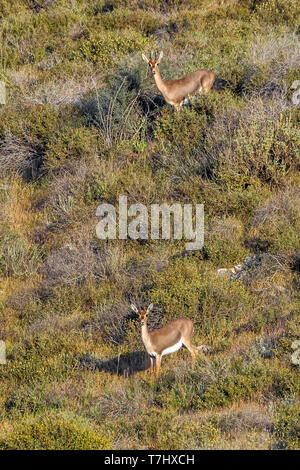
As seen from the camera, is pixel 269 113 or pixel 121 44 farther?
pixel 121 44

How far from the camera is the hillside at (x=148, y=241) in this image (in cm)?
909

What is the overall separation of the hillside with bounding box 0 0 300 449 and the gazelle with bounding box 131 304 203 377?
23 cm

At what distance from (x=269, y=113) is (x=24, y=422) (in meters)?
7.57

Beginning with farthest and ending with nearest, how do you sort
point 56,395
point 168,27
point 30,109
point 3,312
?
1. point 168,27
2. point 30,109
3. point 3,312
4. point 56,395

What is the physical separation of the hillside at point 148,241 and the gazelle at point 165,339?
227 millimetres

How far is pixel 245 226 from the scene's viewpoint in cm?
1275

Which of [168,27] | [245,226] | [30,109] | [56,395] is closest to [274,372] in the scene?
[56,395]

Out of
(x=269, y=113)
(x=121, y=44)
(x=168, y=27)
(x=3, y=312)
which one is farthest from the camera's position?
(x=168, y=27)

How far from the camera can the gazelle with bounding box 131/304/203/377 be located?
977cm

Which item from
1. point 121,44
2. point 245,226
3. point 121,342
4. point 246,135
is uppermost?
point 121,44

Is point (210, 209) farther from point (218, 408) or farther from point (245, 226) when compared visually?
point (218, 408)

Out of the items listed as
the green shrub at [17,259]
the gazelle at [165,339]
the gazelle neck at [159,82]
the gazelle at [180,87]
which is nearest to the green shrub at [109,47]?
the gazelle at [180,87]

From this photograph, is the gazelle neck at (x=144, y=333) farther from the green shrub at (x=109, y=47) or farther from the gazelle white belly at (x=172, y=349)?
the green shrub at (x=109, y=47)

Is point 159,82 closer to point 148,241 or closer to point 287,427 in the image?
point 148,241
